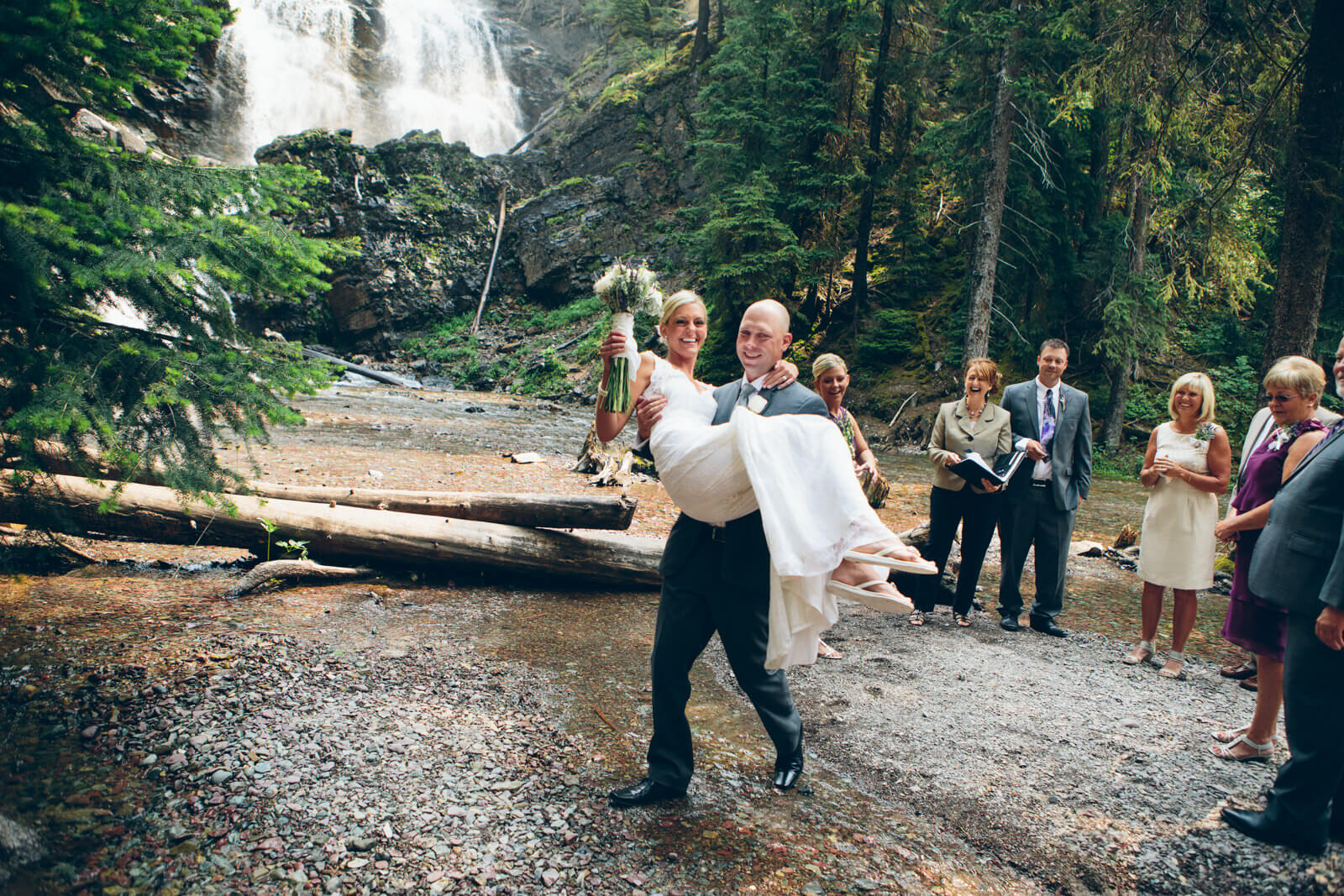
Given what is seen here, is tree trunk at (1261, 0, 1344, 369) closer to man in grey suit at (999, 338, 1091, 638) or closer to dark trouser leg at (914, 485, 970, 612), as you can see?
man in grey suit at (999, 338, 1091, 638)

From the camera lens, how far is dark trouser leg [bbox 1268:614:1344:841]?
2.94m

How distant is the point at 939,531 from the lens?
622 centimetres

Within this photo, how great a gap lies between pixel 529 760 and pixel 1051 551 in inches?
181

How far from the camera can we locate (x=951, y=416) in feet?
20.6

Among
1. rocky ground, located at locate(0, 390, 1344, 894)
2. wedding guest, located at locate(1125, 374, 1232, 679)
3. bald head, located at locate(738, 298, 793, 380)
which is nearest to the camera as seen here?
rocky ground, located at locate(0, 390, 1344, 894)

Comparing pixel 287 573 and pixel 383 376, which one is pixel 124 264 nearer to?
pixel 287 573

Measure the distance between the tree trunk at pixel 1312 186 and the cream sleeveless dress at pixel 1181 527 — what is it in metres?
3.62

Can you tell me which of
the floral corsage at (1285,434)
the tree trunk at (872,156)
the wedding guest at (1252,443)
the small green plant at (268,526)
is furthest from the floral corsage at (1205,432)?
Answer: the tree trunk at (872,156)

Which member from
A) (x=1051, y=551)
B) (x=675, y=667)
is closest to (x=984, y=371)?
(x=1051, y=551)

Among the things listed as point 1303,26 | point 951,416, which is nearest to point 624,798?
point 951,416

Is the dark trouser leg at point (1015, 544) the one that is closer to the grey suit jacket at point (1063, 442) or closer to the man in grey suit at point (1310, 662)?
the grey suit jacket at point (1063, 442)

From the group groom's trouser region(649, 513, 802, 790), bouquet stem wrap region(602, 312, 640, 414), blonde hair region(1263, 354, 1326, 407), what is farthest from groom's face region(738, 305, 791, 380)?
blonde hair region(1263, 354, 1326, 407)

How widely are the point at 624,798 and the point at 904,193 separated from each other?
2143cm

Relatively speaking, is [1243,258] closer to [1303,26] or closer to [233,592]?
[1303,26]
